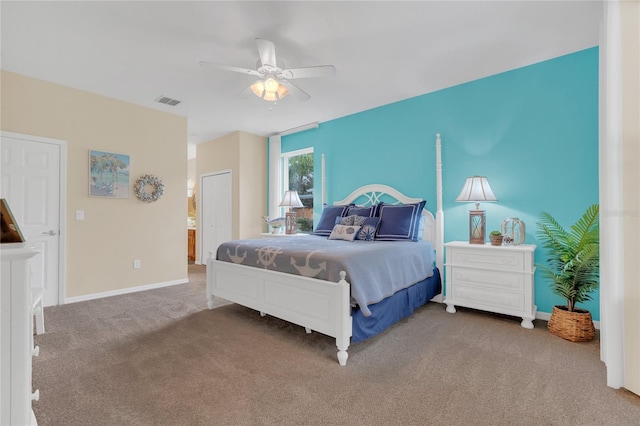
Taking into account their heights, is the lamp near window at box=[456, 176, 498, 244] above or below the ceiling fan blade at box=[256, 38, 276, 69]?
below

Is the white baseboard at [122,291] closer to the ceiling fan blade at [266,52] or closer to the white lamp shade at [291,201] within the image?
the white lamp shade at [291,201]

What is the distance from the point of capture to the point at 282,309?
259 centimetres

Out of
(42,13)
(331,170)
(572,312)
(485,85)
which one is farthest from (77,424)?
(485,85)

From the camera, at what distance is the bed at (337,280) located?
87.5 inches

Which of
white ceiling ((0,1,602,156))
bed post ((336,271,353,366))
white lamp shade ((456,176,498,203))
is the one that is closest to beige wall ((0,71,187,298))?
white ceiling ((0,1,602,156))

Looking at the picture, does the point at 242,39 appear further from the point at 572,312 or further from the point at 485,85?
the point at 572,312

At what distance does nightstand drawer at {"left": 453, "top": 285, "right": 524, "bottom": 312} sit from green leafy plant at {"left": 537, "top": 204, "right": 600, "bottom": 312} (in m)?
0.35

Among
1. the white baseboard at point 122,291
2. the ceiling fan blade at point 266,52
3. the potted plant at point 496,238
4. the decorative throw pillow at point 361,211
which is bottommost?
the white baseboard at point 122,291

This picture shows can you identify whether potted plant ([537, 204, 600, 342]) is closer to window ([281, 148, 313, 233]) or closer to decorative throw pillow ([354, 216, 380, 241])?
decorative throw pillow ([354, 216, 380, 241])

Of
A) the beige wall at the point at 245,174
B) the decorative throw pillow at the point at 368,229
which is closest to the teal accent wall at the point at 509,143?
the decorative throw pillow at the point at 368,229

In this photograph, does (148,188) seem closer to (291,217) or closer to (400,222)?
(291,217)

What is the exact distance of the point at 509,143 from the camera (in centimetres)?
328

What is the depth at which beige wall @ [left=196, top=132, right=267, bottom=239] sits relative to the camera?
18.2 feet

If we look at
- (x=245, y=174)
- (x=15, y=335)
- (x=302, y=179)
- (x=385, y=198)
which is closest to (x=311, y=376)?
(x=15, y=335)
